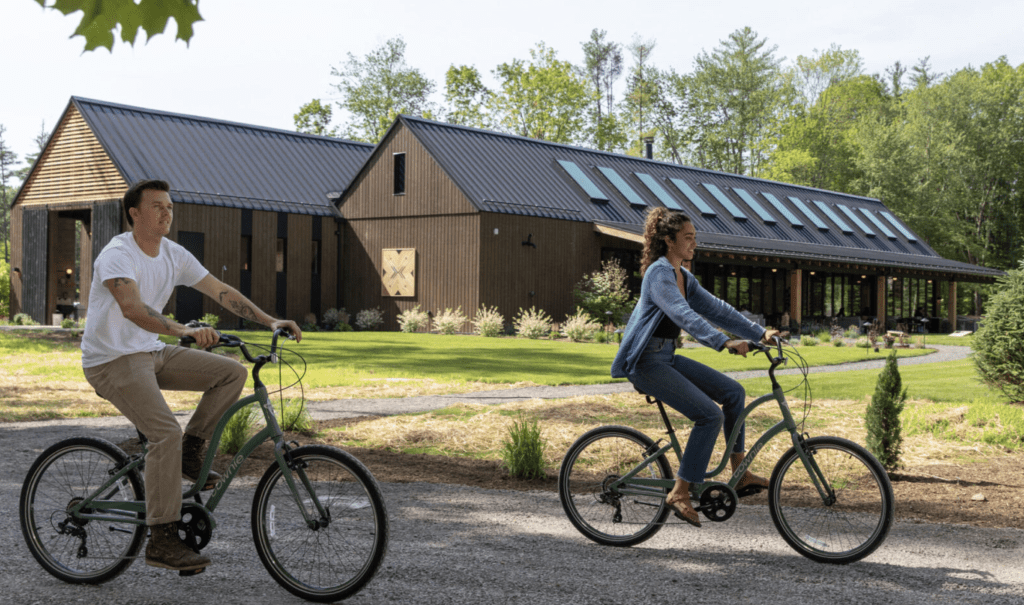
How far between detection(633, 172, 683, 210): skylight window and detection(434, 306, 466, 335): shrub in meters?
9.84

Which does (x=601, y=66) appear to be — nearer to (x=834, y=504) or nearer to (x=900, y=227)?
(x=900, y=227)

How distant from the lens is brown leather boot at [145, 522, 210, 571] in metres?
4.22

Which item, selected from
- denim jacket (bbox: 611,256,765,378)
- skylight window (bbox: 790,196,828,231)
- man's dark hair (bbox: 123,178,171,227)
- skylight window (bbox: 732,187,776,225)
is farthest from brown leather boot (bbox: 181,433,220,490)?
skylight window (bbox: 790,196,828,231)

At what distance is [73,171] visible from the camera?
29.4 m

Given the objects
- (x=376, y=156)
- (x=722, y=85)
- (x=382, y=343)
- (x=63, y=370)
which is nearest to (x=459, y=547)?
(x=63, y=370)

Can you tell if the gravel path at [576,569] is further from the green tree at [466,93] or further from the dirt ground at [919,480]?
the green tree at [466,93]

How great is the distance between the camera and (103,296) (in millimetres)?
4250

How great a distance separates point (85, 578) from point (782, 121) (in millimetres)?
64396

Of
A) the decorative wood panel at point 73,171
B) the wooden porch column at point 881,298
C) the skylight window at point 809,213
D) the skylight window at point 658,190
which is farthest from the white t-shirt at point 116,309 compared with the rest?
the skylight window at point 809,213

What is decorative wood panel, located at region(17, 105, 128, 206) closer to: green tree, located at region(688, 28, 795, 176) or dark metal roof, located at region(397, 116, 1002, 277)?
dark metal roof, located at region(397, 116, 1002, 277)

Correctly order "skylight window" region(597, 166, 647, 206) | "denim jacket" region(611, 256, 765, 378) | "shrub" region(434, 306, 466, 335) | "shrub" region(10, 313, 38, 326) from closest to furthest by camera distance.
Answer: "denim jacket" region(611, 256, 765, 378), "shrub" region(434, 306, 466, 335), "shrub" region(10, 313, 38, 326), "skylight window" region(597, 166, 647, 206)

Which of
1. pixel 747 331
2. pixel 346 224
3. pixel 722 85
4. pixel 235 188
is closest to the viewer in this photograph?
pixel 747 331

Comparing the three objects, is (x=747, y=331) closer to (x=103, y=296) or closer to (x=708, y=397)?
(x=708, y=397)

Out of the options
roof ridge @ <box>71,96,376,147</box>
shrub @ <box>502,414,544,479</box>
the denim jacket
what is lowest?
shrub @ <box>502,414,544,479</box>
